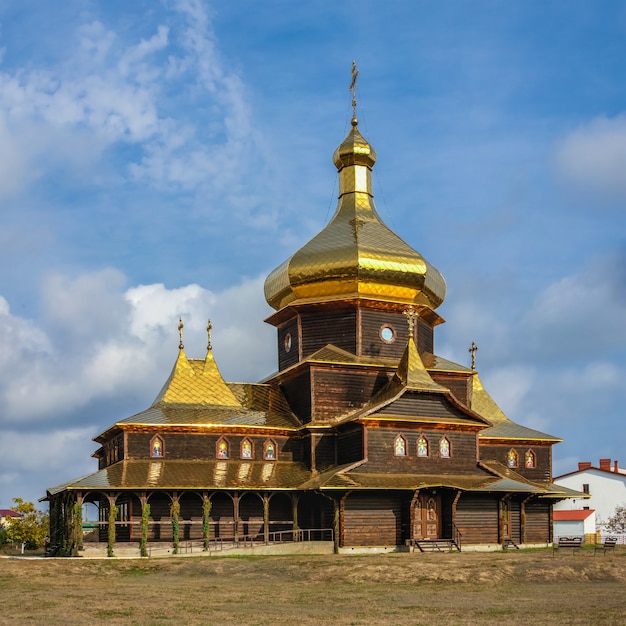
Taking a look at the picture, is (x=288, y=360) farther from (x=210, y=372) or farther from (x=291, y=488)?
(x=291, y=488)

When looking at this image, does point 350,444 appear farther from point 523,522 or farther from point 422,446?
point 523,522

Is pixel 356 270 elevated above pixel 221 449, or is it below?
above

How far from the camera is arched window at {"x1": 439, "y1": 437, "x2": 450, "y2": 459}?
3828 centimetres

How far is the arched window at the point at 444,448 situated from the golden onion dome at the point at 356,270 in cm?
674

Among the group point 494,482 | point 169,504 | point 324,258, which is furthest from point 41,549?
point 494,482

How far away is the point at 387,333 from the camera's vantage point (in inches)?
1670

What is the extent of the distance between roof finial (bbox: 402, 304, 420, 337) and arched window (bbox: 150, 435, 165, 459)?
34.9 feet

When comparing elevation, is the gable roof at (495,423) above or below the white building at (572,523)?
above

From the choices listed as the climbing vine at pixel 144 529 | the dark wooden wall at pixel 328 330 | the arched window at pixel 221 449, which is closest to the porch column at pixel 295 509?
the arched window at pixel 221 449

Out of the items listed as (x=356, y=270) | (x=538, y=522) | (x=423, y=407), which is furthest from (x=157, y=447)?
(x=538, y=522)

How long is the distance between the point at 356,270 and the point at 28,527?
67.7 feet

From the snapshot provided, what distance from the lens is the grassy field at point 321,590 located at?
19141 mm

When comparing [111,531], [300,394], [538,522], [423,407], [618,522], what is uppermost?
[300,394]

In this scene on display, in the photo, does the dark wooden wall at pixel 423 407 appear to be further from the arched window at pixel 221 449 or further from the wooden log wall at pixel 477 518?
the arched window at pixel 221 449
